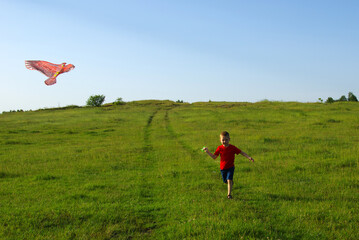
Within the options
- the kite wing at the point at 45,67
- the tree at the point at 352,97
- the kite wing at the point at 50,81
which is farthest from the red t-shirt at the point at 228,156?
the tree at the point at 352,97

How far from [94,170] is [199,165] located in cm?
506

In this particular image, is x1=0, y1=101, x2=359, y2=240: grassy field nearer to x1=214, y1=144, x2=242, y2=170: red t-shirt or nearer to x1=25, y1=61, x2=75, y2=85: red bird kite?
x1=214, y1=144, x2=242, y2=170: red t-shirt

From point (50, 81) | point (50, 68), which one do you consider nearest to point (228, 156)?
point (50, 81)

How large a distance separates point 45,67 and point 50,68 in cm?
26

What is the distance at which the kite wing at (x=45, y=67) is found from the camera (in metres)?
15.7

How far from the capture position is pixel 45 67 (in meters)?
16.3

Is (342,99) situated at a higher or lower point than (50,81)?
higher

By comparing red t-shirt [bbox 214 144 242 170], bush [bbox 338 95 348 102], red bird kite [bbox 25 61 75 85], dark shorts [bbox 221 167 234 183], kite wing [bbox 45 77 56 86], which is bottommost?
dark shorts [bbox 221 167 234 183]

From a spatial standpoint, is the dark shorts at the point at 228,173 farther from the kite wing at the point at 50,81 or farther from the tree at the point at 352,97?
the tree at the point at 352,97

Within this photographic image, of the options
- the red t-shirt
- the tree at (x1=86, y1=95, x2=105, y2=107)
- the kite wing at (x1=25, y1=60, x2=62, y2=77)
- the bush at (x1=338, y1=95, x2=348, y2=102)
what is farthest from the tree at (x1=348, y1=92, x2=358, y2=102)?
the red t-shirt

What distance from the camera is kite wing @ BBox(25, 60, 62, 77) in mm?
15695

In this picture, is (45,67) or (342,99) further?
(342,99)

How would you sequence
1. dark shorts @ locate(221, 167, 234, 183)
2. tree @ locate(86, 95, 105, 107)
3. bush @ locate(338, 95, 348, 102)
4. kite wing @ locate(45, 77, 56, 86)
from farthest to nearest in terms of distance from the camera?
tree @ locate(86, 95, 105, 107), bush @ locate(338, 95, 348, 102), kite wing @ locate(45, 77, 56, 86), dark shorts @ locate(221, 167, 234, 183)

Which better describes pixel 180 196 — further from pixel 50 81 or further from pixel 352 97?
pixel 352 97
